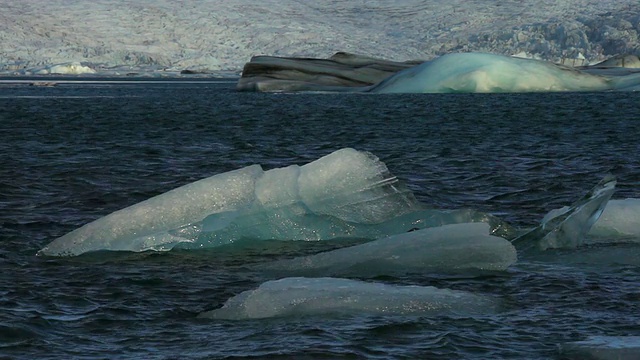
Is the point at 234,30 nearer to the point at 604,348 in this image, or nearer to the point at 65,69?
the point at 65,69

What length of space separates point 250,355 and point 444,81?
2259 inches

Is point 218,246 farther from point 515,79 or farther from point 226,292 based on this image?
point 515,79

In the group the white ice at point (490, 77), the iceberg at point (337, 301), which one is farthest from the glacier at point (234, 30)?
the iceberg at point (337, 301)

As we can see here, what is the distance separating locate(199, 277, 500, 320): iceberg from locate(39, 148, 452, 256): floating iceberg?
122 inches

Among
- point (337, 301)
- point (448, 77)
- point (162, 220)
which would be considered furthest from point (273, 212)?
point (448, 77)

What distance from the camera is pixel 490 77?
2559 inches

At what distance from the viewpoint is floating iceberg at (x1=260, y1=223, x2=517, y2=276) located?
36.9ft

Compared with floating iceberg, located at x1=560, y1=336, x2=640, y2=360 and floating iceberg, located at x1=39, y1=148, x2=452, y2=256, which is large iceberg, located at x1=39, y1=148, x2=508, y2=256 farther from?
floating iceberg, located at x1=560, y1=336, x2=640, y2=360

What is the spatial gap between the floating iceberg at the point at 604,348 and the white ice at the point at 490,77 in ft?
185

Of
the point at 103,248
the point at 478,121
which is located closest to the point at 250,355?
the point at 103,248

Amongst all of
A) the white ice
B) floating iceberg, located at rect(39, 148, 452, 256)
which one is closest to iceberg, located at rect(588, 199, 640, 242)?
floating iceberg, located at rect(39, 148, 452, 256)

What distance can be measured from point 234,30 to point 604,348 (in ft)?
548

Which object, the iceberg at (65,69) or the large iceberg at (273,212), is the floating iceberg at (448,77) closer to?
the large iceberg at (273,212)

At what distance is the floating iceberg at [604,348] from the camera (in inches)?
313
